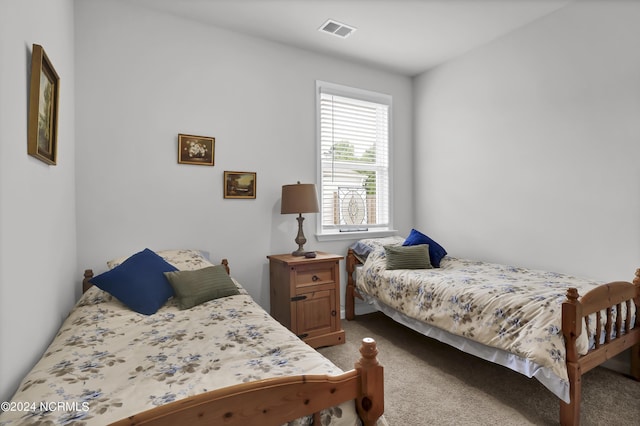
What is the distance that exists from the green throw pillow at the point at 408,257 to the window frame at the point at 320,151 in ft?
2.02

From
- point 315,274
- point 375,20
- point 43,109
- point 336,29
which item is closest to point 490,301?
point 315,274

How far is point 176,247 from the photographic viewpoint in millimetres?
2682

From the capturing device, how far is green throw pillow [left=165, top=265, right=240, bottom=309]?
1965 millimetres

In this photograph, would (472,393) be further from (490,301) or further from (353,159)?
(353,159)

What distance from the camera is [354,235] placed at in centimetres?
360

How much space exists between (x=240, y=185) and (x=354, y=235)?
1391 mm

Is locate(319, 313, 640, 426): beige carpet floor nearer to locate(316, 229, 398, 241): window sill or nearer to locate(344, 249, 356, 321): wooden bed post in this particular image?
locate(344, 249, 356, 321): wooden bed post

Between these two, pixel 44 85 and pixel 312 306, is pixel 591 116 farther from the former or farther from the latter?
pixel 44 85

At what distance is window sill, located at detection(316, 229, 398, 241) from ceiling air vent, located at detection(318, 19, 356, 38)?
6.46ft

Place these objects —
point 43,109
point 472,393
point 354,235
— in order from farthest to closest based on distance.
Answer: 1. point 354,235
2. point 472,393
3. point 43,109

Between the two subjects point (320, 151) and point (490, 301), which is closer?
point (490, 301)

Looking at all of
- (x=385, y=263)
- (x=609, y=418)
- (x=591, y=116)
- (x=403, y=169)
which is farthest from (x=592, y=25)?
(x=609, y=418)

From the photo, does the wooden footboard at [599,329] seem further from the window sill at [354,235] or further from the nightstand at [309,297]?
the window sill at [354,235]

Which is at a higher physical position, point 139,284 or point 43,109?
point 43,109
